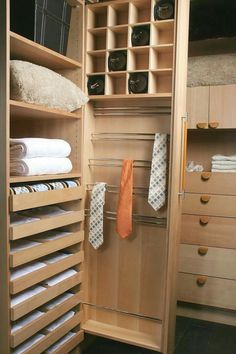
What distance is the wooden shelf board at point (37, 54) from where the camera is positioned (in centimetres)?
163

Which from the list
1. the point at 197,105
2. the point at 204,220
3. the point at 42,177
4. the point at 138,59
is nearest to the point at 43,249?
the point at 42,177

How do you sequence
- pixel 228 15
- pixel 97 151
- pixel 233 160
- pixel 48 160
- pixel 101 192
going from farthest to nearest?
1. pixel 233 160
2. pixel 228 15
3. pixel 97 151
4. pixel 101 192
5. pixel 48 160

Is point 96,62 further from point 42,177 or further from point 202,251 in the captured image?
point 202,251

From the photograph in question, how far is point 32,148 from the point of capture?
67.4 inches

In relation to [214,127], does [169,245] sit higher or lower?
lower

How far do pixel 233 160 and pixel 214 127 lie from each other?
0.29 meters

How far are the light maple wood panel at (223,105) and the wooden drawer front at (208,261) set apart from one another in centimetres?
97

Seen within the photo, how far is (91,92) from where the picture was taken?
7.19 ft

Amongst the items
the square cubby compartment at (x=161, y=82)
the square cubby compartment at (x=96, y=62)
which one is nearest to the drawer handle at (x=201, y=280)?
the square cubby compartment at (x=161, y=82)

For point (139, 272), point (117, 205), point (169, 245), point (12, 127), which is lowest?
point (139, 272)

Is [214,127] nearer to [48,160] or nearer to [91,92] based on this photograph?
[91,92]

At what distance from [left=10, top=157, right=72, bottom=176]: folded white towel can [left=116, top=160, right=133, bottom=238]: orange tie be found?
41cm

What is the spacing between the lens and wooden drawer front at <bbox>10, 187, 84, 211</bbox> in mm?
1583

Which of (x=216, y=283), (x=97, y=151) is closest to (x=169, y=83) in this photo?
(x=97, y=151)
